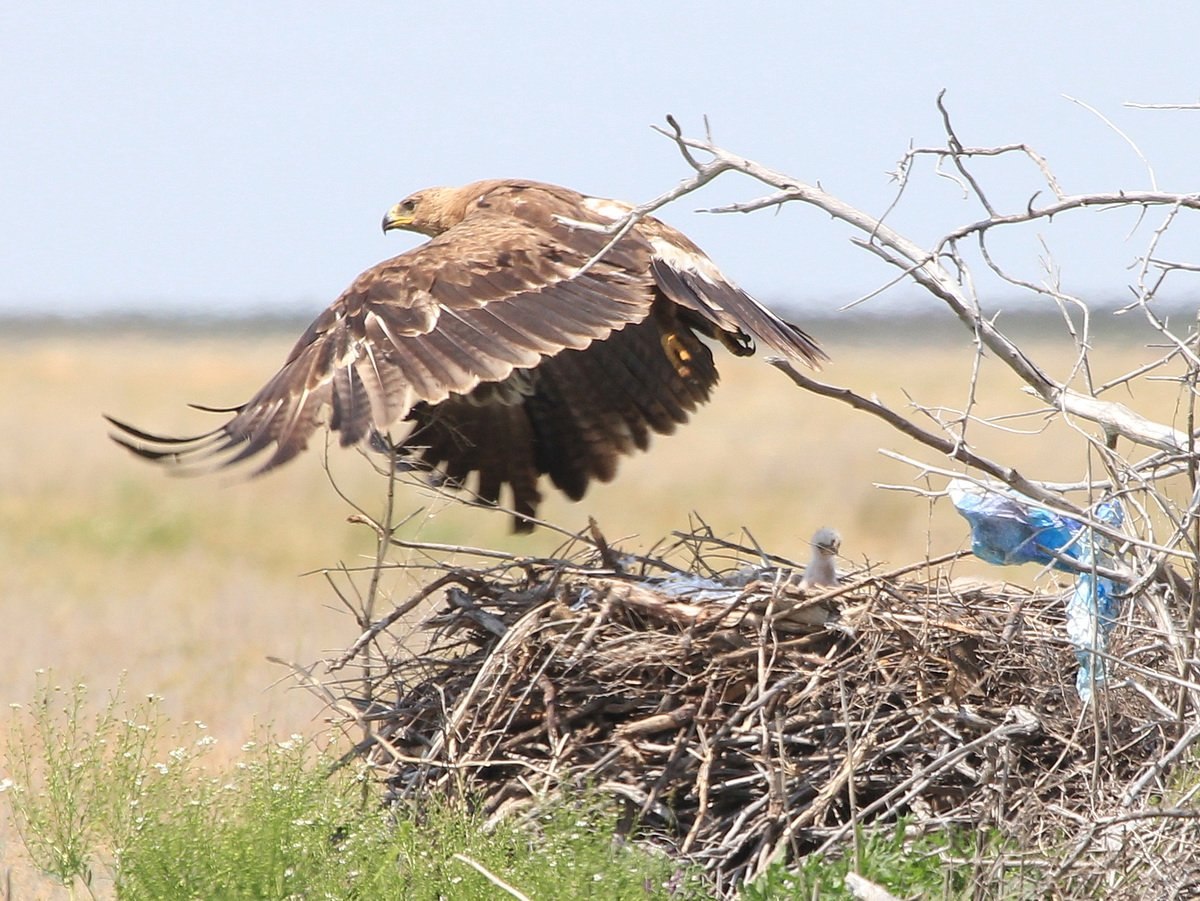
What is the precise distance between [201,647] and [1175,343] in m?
8.23

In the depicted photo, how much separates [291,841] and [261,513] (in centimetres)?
1282

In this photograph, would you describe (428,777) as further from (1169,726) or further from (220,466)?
(1169,726)

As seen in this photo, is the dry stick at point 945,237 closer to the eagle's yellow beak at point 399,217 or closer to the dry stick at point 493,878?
the dry stick at point 493,878

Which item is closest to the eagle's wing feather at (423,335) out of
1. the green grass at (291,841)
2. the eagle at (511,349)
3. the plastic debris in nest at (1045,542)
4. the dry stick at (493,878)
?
the eagle at (511,349)

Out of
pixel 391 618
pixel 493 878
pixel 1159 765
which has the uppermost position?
pixel 1159 765

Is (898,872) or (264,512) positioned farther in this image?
(264,512)

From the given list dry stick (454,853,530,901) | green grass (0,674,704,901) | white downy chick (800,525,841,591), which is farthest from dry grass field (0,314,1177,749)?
dry stick (454,853,530,901)

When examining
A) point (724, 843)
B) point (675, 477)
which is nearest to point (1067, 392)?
point (724, 843)

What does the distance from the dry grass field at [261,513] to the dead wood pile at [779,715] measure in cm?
89

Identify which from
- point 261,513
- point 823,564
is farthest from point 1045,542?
point 261,513

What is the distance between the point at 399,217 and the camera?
291 inches

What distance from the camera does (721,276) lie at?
589 cm

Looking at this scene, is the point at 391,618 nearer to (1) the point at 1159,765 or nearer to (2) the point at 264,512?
(1) the point at 1159,765

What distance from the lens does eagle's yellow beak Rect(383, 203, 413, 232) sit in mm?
7340
